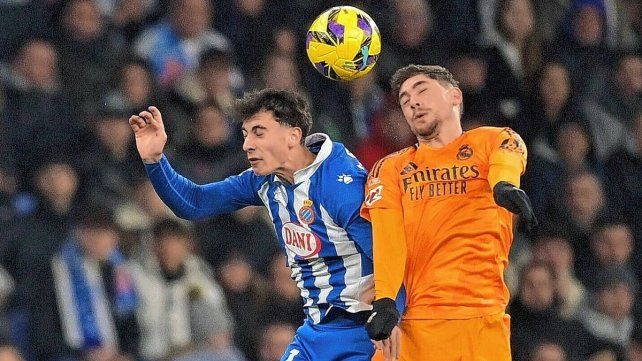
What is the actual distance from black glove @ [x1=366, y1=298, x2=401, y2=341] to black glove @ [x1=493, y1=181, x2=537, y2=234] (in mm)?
596

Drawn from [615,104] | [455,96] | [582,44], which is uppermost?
[582,44]

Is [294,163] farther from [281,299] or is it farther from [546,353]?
[546,353]

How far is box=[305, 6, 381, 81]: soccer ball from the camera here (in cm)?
618

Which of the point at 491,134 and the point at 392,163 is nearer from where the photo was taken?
the point at 491,134

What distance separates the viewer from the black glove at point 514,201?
512cm

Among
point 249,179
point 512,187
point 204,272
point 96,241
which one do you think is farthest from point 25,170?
point 512,187

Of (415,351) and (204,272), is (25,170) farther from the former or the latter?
(415,351)

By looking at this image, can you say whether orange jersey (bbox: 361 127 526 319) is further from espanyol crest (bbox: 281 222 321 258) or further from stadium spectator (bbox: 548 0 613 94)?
stadium spectator (bbox: 548 0 613 94)

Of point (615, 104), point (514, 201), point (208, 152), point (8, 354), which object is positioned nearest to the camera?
point (514, 201)

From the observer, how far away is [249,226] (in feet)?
28.8

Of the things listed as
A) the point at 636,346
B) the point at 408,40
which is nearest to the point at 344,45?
the point at 408,40

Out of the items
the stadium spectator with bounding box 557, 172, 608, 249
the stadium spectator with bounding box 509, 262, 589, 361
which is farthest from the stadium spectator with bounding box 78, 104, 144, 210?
the stadium spectator with bounding box 557, 172, 608, 249

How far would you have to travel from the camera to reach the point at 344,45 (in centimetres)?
618

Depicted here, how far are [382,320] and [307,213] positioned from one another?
677 mm
